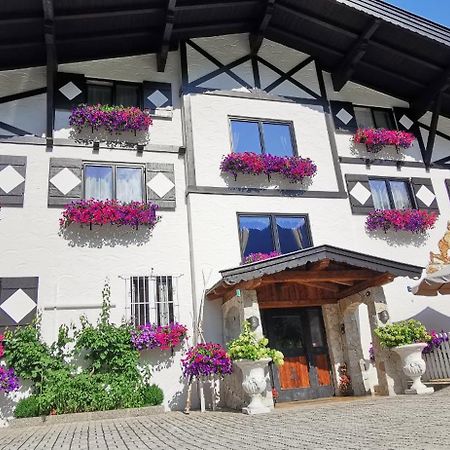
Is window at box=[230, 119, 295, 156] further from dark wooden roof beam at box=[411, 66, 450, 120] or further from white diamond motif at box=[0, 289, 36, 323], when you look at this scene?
white diamond motif at box=[0, 289, 36, 323]

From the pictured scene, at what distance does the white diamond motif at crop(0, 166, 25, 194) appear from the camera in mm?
9781

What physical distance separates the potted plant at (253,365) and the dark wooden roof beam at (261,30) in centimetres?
806

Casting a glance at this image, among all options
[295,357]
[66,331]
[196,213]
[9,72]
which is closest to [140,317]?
[66,331]

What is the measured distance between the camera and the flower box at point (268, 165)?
11.0 m

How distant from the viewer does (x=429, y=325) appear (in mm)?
11273

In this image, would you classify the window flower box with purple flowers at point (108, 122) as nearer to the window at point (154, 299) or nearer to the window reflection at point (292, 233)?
the window at point (154, 299)

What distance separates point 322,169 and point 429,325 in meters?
4.61

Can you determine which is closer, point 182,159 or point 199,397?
point 199,397

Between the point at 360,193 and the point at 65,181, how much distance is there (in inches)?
286

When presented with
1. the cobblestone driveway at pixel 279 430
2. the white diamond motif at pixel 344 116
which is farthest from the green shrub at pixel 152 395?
the white diamond motif at pixel 344 116

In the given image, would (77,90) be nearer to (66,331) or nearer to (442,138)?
(66,331)

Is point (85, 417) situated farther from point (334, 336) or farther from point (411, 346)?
point (411, 346)

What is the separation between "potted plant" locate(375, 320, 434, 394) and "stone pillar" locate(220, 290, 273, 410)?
8.32ft

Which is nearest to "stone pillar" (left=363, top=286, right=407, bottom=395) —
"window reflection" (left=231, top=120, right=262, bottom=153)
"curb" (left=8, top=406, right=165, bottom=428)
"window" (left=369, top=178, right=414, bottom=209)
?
"window" (left=369, top=178, right=414, bottom=209)
